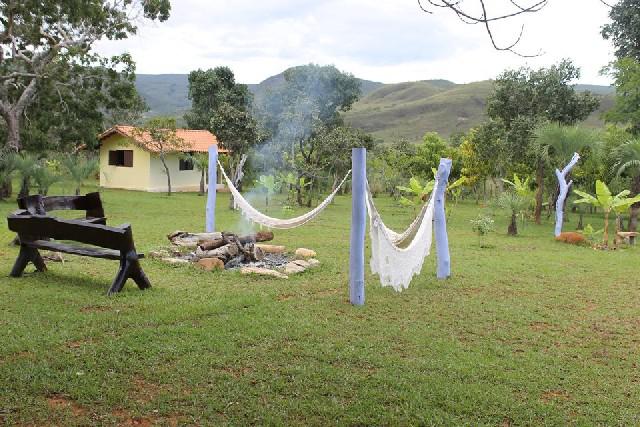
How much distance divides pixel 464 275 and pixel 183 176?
15692 millimetres

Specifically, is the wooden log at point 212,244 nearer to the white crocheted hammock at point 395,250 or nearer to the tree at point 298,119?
the white crocheted hammock at point 395,250

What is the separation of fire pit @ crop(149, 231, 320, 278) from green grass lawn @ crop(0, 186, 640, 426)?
0.24 meters

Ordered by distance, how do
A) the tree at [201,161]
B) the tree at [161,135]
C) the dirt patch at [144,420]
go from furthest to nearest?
the tree at [201,161]
the tree at [161,135]
the dirt patch at [144,420]

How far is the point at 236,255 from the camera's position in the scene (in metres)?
6.41

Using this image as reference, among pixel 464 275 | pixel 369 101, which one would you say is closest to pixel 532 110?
pixel 464 275

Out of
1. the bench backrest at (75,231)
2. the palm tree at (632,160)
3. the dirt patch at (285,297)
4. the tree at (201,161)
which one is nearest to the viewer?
the bench backrest at (75,231)

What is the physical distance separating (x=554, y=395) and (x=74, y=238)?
3.84 m

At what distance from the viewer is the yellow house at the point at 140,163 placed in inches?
749

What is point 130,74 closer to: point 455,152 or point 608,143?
point 455,152

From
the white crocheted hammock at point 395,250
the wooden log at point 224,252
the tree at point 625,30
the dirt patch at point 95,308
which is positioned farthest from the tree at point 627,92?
the dirt patch at point 95,308

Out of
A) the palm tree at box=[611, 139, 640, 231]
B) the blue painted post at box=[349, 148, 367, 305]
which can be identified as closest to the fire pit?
the blue painted post at box=[349, 148, 367, 305]

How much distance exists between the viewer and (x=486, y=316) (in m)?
4.56

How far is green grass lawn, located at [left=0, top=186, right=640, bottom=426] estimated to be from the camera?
2.70m

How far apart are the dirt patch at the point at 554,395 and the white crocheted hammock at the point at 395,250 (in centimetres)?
198
